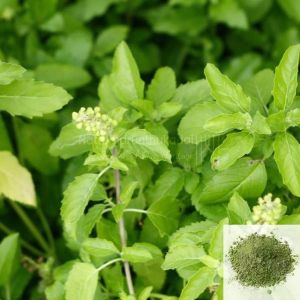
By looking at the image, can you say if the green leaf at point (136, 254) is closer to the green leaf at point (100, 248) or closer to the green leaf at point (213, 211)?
the green leaf at point (100, 248)

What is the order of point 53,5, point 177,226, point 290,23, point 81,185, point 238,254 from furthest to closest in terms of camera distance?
point 290,23 < point 53,5 < point 177,226 < point 81,185 < point 238,254

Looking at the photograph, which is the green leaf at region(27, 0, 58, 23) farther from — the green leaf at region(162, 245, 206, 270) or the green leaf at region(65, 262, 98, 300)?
the green leaf at region(162, 245, 206, 270)

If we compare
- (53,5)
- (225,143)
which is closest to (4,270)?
(225,143)

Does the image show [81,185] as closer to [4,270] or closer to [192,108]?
[192,108]

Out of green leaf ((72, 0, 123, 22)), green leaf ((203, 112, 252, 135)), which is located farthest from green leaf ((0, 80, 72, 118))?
green leaf ((72, 0, 123, 22))

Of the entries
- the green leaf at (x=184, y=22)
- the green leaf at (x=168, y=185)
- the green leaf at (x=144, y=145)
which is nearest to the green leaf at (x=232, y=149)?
the green leaf at (x=144, y=145)

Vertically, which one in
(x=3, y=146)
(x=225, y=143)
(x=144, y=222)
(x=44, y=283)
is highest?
(x=225, y=143)

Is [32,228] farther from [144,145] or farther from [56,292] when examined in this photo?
[144,145]

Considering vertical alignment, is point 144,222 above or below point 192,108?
below
